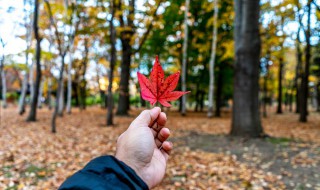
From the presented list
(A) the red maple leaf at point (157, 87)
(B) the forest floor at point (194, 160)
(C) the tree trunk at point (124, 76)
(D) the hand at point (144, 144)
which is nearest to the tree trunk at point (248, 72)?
(B) the forest floor at point (194, 160)

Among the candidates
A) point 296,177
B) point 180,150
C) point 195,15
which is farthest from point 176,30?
point 296,177

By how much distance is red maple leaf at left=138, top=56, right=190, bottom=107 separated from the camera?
4.00 feet

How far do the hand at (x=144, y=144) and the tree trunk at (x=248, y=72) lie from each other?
6176 mm

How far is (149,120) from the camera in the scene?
56.8 inches

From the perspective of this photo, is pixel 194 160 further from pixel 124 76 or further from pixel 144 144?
pixel 124 76

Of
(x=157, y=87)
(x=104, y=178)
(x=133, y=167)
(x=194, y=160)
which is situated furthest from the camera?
(x=194, y=160)

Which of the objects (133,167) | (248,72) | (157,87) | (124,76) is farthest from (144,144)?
(124,76)

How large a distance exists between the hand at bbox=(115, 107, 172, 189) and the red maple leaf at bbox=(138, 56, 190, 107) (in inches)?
6.1

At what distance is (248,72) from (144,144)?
6.40 m

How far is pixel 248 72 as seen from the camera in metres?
7.26

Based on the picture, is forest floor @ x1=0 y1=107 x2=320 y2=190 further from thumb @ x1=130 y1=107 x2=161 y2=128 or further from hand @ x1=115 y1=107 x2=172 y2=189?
thumb @ x1=130 y1=107 x2=161 y2=128

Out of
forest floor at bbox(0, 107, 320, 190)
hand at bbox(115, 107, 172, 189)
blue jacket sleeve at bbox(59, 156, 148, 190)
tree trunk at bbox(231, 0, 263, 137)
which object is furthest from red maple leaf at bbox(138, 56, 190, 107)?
tree trunk at bbox(231, 0, 263, 137)

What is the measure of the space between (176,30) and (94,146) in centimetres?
1100

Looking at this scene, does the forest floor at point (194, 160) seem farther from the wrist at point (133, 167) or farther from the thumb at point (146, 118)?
the thumb at point (146, 118)
